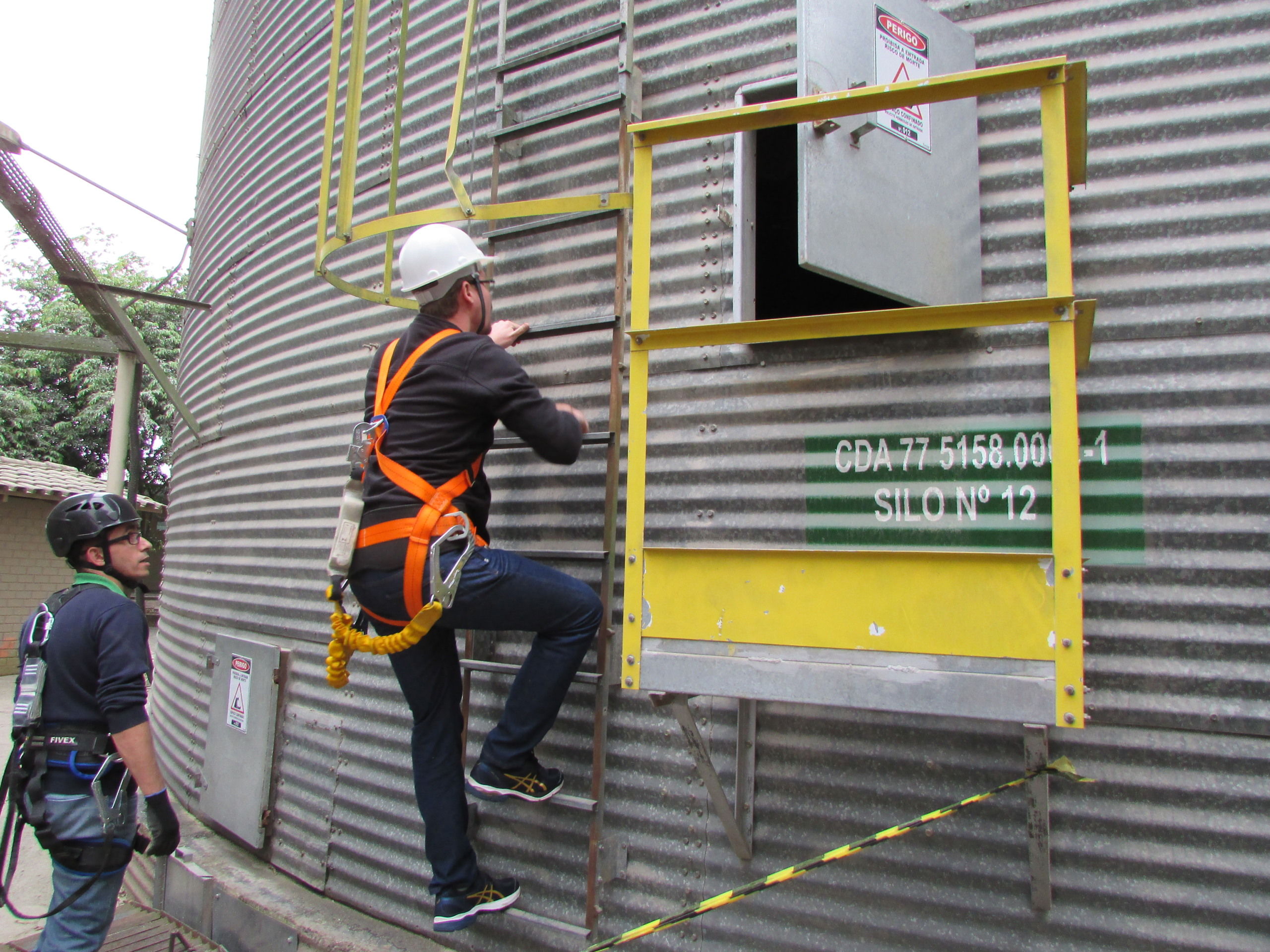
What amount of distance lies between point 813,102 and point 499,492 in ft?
7.51

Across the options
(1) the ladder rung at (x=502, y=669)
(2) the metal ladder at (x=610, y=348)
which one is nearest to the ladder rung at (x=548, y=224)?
(2) the metal ladder at (x=610, y=348)

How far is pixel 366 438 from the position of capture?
298 cm

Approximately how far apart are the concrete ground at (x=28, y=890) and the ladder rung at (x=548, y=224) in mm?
4142

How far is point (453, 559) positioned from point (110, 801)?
2006 millimetres

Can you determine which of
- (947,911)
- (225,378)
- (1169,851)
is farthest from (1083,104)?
(225,378)

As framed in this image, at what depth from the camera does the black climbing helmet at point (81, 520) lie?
3.51m

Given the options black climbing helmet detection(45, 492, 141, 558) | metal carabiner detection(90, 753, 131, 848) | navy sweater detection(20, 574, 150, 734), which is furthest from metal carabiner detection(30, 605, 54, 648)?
metal carabiner detection(90, 753, 131, 848)

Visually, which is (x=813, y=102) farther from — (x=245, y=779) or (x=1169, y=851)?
(x=245, y=779)

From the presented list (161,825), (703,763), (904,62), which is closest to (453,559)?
(703,763)

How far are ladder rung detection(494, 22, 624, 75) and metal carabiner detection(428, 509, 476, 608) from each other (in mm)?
2436

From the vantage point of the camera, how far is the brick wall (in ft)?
52.7

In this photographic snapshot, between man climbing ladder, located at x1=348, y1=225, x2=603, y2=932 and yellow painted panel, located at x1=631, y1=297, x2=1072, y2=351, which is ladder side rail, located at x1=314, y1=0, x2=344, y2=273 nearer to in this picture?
man climbing ladder, located at x1=348, y1=225, x2=603, y2=932

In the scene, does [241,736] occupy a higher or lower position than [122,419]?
lower

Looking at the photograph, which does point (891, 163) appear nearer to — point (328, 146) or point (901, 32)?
point (901, 32)
